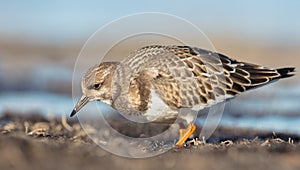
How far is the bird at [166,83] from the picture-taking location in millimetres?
10047

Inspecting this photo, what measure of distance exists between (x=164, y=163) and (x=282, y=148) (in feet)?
5.79

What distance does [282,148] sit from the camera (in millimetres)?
8898

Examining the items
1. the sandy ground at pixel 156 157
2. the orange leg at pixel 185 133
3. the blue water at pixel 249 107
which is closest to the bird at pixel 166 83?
the orange leg at pixel 185 133

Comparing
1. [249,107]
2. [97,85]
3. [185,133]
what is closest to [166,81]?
[185,133]

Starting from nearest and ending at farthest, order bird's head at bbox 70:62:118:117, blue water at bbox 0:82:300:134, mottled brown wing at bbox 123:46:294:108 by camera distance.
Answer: mottled brown wing at bbox 123:46:294:108 → bird's head at bbox 70:62:118:117 → blue water at bbox 0:82:300:134

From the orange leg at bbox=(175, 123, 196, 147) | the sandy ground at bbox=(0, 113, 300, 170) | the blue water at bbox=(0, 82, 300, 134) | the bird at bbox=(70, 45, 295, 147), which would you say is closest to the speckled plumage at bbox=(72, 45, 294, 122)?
the bird at bbox=(70, 45, 295, 147)

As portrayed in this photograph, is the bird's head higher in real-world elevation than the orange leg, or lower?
higher

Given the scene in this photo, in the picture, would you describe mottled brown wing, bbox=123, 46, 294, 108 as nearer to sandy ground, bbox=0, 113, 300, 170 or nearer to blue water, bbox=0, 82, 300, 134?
sandy ground, bbox=0, 113, 300, 170

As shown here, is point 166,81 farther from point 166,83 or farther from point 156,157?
point 156,157

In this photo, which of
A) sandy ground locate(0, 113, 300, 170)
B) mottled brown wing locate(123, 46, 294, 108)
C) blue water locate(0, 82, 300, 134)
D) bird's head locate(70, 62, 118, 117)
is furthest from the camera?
blue water locate(0, 82, 300, 134)

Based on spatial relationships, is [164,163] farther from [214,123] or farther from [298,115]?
[298,115]

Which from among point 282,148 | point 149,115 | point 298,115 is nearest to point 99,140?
point 149,115

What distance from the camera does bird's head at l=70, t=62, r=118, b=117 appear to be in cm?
1033

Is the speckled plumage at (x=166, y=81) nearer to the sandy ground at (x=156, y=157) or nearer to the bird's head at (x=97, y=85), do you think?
the bird's head at (x=97, y=85)
